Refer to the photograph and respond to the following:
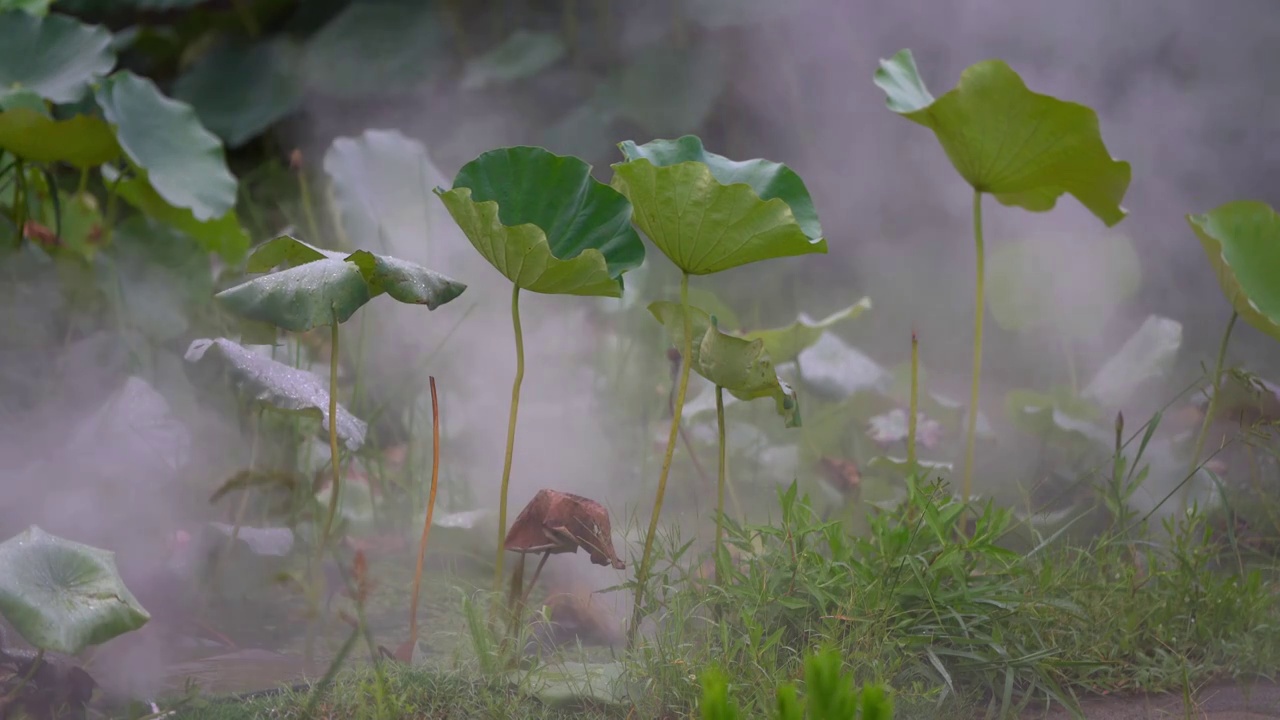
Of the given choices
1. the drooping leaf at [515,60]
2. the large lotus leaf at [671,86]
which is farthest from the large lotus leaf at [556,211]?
the drooping leaf at [515,60]

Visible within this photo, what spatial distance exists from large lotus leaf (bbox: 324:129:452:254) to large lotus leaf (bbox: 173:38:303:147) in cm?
117

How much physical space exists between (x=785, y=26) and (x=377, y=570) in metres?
1.91

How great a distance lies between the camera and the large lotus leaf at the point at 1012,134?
1.30 metres

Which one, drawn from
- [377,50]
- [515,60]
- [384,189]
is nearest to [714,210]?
[384,189]

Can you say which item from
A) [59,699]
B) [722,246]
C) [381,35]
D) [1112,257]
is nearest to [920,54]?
[1112,257]

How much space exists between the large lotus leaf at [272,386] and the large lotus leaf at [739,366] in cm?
38

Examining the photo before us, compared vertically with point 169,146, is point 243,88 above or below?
above

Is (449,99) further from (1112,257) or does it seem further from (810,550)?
(810,550)

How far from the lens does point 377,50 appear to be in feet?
10.5

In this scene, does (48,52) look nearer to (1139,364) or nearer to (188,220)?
(188,220)

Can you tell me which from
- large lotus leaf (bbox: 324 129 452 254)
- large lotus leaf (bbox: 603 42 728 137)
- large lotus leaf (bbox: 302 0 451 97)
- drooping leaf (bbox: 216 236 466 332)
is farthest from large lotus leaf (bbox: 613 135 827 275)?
large lotus leaf (bbox: 302 0 451 97)

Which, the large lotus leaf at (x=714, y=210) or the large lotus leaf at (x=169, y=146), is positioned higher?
the large lotus leaf at (x=169, y=146)

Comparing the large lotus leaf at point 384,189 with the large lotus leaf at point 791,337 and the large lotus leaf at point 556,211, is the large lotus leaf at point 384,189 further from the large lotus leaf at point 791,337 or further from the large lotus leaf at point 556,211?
the large lotus leaf at point 556,211

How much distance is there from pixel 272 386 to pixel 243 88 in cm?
257
